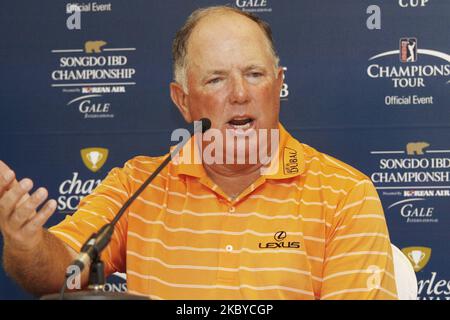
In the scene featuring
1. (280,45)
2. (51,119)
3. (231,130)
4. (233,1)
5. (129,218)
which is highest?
(233,1)

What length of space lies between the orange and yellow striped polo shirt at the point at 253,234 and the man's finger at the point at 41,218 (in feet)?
0.98

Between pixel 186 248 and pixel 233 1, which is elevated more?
pixel 233 1

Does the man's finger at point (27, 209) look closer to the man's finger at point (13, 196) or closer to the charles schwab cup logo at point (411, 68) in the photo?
the man's finger at point (13, 196)

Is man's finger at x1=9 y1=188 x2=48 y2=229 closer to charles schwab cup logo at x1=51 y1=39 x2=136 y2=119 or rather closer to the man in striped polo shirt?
the man in striped polo shirt

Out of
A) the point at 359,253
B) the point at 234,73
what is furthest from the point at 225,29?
the point at 359,253

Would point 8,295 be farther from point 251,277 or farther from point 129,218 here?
point 251,277

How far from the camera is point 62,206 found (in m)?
2.96

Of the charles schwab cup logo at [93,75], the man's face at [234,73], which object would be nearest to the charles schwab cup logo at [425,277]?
the man's face at [234,73]

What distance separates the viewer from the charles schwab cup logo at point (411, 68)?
2791 millimetres

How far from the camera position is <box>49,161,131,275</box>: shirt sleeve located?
6.10 ft

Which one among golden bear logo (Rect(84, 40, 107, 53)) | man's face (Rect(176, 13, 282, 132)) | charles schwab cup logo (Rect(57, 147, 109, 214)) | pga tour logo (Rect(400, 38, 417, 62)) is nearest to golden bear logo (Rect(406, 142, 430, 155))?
pga tour logo (Rect(400, 38, 417, 62))

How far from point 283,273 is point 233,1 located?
1470 millimetres

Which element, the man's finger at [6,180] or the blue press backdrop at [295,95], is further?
the blue press backdrop at [295,95]
